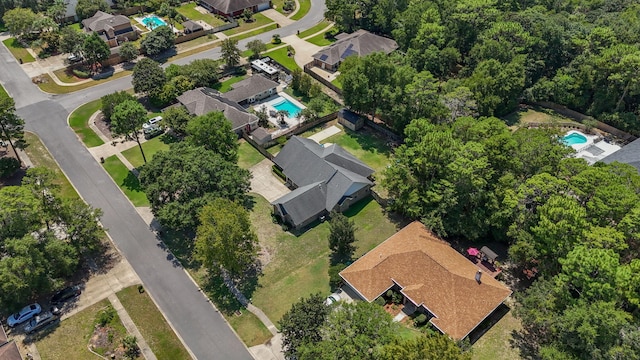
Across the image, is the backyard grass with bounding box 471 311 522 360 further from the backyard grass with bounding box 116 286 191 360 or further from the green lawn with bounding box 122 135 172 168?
the green lawn with bounding box 122 135 172 168

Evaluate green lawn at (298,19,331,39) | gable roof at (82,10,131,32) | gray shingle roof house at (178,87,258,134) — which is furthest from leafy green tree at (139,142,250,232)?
green lawn at (298,19,331,39)

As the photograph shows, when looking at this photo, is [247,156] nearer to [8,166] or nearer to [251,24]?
[8,166]

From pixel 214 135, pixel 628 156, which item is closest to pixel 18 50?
pixel 214 135

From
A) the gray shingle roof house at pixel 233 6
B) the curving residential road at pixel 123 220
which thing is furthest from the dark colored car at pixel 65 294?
the gray shingle roof house at pixel 233 6

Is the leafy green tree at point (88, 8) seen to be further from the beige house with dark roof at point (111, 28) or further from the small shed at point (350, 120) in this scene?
the small shed at point (350, 120)

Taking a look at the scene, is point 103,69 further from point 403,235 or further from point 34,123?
point 403,235
